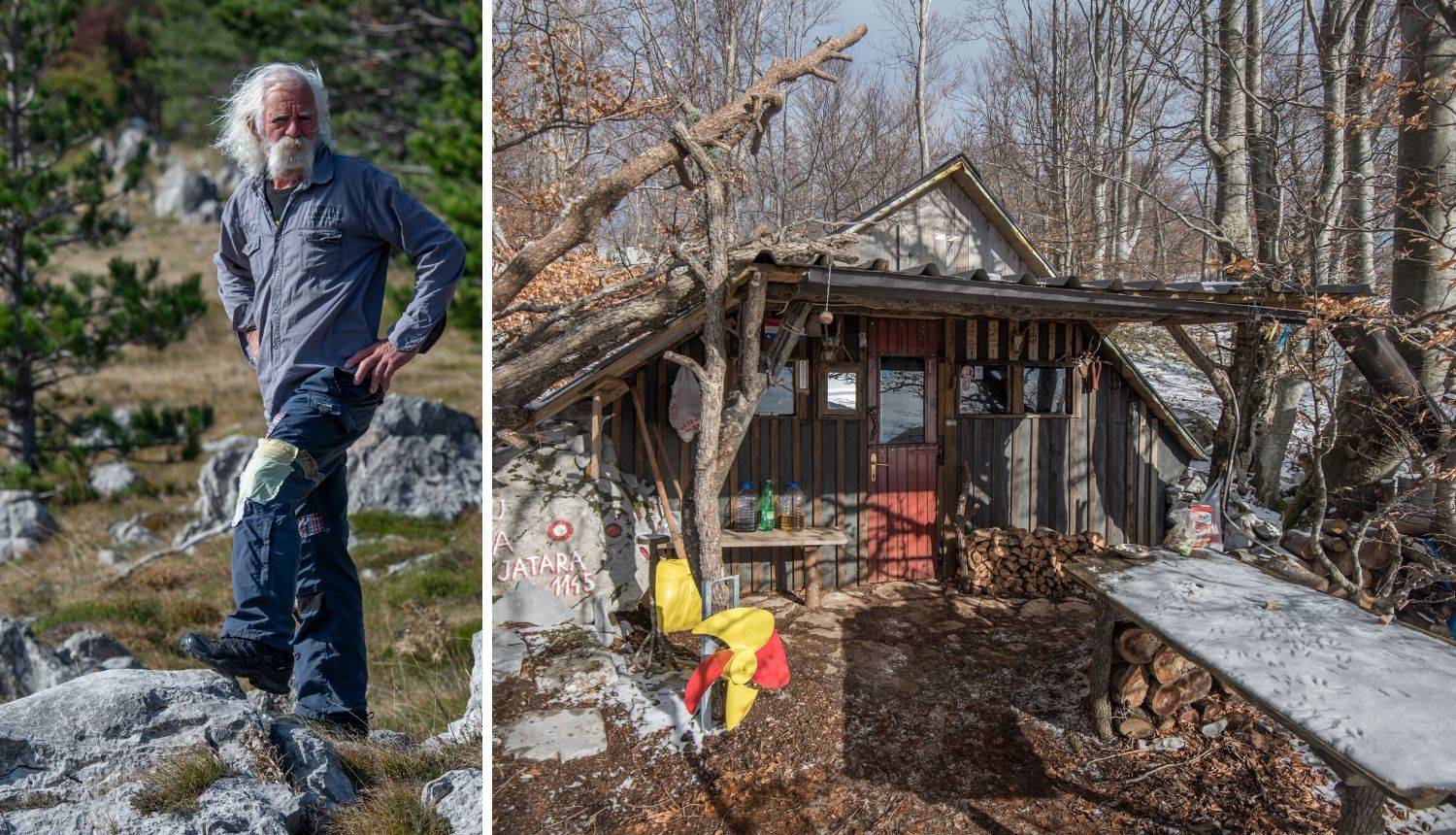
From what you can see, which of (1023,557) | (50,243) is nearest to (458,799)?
(1023,557)

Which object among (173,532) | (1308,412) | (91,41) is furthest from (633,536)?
(91,41)

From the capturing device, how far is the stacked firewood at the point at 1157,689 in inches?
107

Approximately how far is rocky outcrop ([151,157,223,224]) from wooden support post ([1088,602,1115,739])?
22.4 metres

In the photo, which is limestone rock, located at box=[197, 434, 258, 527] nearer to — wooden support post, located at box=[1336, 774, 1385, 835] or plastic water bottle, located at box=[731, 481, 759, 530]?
plastic water bottle, located at box=[731, 481, 759, 530]

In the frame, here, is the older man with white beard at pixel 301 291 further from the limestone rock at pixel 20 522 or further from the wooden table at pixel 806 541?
the limestone rock at pixel 20 522

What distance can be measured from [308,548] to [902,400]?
2.93 m

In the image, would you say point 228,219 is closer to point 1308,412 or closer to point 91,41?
point 1308,412

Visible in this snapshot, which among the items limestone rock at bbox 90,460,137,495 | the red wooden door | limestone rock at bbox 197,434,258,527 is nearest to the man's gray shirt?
the red wooden door

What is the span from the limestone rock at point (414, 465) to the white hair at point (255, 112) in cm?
474

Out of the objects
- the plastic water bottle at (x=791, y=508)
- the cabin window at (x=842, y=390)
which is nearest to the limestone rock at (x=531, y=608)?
the plastic water bottle at (x=791, y=508)

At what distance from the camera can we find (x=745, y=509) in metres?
3.92

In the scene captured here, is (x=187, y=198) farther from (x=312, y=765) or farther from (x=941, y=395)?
(x=312, y=765)

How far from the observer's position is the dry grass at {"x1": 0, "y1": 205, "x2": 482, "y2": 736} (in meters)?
3.58

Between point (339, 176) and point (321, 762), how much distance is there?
139 centimetres
